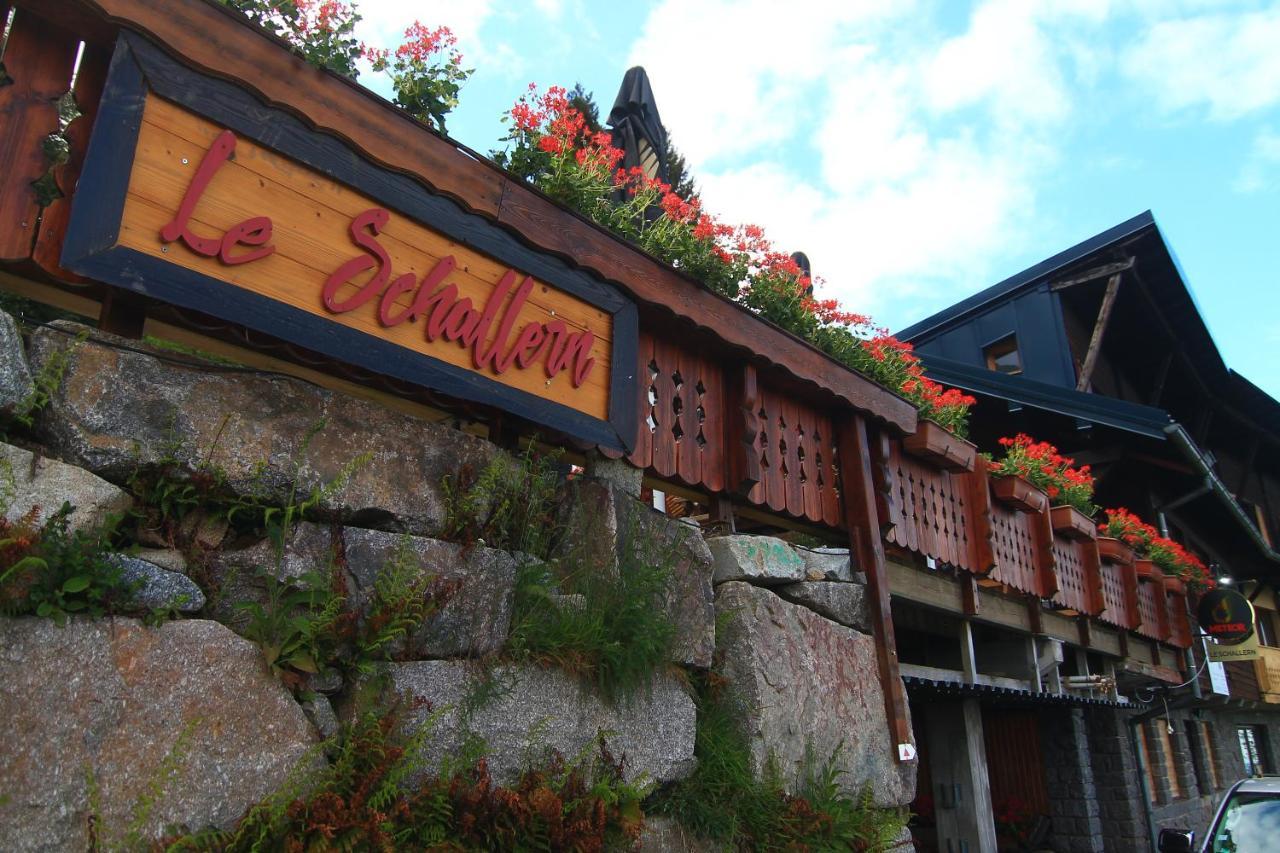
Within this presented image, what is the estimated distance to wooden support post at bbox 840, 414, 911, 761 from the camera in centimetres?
506

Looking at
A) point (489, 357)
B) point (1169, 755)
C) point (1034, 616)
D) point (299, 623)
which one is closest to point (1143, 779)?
point (1169, 755)

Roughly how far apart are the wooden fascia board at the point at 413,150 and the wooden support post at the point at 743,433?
19cm

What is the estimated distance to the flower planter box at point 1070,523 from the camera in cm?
880

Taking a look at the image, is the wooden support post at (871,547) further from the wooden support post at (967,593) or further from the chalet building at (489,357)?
the wooden support post at (967,593)

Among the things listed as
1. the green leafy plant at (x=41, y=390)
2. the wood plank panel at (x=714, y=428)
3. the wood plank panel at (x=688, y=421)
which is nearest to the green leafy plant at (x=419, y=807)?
the green leafy plant at (x=41, y=390)

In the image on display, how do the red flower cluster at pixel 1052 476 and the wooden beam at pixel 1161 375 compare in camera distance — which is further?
the wooden beam at pixel 1161 375

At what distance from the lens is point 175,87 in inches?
112

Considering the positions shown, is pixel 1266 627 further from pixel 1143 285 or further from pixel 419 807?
pixel 419 807

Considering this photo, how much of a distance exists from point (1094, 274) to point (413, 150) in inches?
622

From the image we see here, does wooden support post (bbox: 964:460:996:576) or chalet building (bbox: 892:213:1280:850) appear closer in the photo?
wooden support post (bbox: 964:460:996:576)

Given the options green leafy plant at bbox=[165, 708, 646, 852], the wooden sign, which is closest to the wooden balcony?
the wooden sign

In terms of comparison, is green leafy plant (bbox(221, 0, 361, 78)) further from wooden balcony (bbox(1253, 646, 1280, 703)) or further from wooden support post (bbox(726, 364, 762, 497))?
wooden balcony (bbox(1253, 646, 1280, 703))

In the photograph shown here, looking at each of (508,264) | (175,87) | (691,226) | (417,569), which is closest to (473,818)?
(417,569)

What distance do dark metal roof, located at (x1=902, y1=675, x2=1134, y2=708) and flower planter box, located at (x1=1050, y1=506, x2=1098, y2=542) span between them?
1.62 meters
